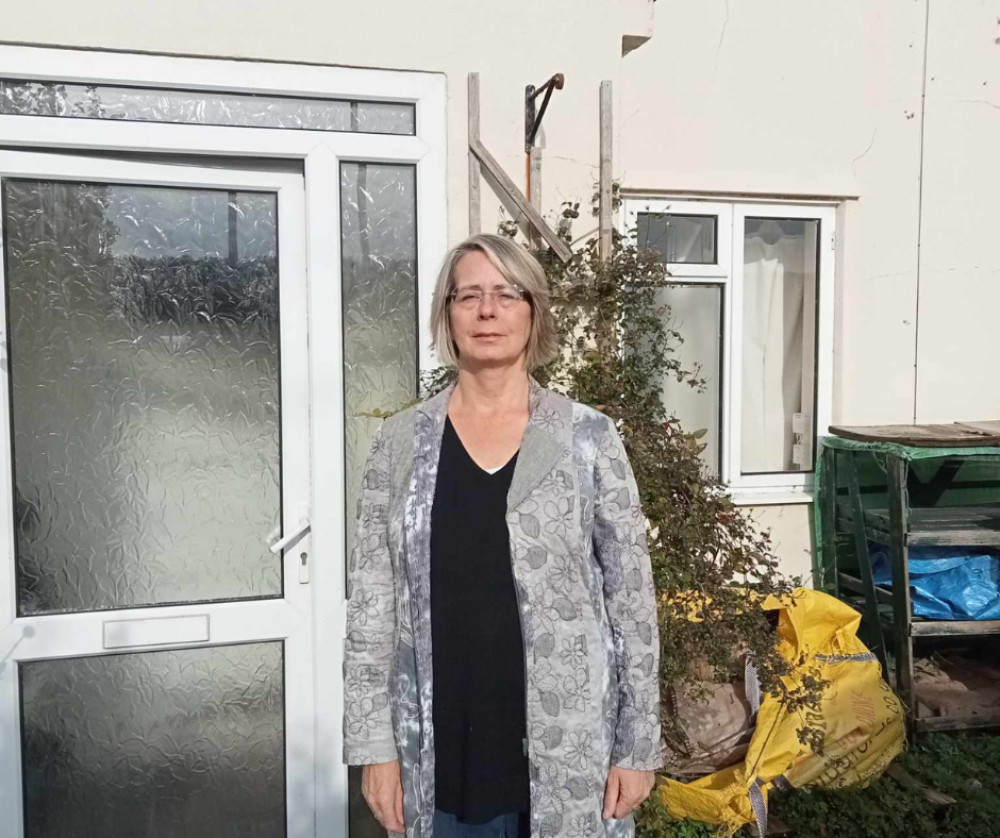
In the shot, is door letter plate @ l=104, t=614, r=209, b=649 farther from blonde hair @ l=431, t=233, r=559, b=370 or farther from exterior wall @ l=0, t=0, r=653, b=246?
exterior wall @ l=0, t=0, r=653, b=246

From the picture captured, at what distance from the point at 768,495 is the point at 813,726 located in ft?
4.03

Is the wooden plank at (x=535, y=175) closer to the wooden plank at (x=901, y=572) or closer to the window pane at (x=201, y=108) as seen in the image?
the window pane at (x=201, y=108)

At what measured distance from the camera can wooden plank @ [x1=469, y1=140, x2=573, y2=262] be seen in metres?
2.50

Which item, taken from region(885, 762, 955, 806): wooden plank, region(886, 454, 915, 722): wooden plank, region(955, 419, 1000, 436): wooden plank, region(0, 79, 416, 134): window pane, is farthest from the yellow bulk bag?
region(0, 79, 416, 134): window pane

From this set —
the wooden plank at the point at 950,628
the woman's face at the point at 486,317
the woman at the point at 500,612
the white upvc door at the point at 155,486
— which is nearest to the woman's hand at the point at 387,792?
the woman at the point at 500,612

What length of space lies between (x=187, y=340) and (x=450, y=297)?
1.23 m

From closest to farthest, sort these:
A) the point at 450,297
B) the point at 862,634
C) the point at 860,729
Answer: the point at 450,297 < the point at 860,729 < the point at 862,634

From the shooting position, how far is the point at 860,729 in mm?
2924

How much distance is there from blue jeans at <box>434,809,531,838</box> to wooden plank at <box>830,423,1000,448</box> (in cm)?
242

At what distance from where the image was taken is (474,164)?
8.33 feet

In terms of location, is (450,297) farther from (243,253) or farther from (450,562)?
(243,253)

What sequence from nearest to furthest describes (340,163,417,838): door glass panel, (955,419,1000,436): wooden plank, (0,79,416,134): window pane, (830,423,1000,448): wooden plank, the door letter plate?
1. (0,79,416,134): window pane
2. the door letter plate
3. (340,163,417,838): door glass panel
4. (830,423,1000,448): wooden plank
5. (955,419,1000,436): wooden plank

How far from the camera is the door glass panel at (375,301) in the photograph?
2.53 m

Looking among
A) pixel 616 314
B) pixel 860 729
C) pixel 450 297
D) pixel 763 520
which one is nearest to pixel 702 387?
pixel 763 520
